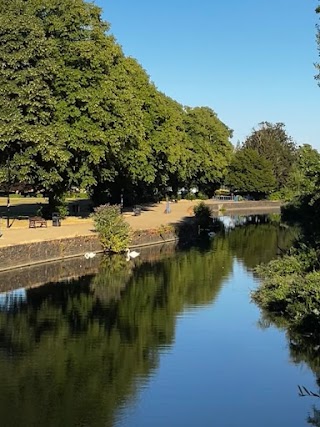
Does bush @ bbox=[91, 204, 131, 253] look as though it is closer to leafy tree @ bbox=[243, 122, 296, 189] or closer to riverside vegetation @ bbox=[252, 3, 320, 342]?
riverside vegetation @ bbox=[252, 3, 320, 342]

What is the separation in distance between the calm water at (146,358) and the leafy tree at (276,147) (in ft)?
222

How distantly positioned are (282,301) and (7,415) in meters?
10.7

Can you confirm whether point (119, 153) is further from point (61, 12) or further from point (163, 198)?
point (163, 198)

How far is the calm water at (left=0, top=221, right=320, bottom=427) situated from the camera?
12930mm

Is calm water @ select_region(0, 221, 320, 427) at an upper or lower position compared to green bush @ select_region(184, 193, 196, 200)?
lower

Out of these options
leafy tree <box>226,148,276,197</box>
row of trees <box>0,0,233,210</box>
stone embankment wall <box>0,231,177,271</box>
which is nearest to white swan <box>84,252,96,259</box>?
stone embankment wall <box>0,231,177,271</box>

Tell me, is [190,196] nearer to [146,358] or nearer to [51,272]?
[51,272]

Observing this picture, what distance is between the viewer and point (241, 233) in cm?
5016

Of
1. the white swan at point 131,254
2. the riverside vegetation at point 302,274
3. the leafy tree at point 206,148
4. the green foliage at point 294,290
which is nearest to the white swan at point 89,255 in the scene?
the white swan at point 131,254

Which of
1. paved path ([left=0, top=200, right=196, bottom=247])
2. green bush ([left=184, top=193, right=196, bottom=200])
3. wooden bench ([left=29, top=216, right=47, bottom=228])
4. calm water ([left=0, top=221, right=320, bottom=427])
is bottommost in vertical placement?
calm water ([left=0, top=221, right=320, bottom=427])

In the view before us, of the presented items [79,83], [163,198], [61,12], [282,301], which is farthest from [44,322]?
[163,198]

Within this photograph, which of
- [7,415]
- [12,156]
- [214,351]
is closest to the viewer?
[7,415]

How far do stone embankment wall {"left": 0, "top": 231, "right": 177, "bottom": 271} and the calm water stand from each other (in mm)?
3285

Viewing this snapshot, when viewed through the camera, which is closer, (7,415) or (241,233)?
(7,415)
